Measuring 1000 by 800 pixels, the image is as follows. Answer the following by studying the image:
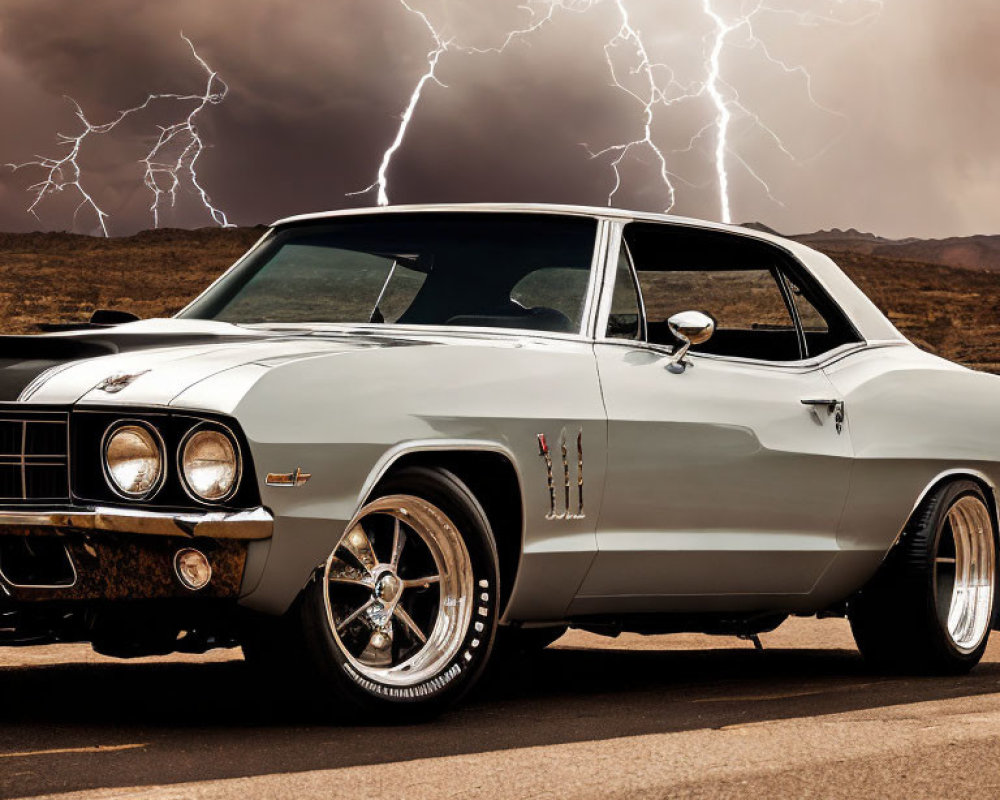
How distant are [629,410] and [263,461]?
4.66 feet

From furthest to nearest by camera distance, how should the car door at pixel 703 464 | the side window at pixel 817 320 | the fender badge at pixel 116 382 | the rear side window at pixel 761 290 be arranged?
the side window at pixel 817 320
the rear side window at pixel 761 290
the car door at pixel 703 464
the fender badge at pixel 116 382

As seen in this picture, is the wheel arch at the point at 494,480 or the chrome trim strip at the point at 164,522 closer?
the chrome trim strip at the point at 164,522

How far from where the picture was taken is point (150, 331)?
5172 mm

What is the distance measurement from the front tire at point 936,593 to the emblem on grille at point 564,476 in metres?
1.95

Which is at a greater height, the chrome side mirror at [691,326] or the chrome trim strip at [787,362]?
the chrome side mirror at [691,326]

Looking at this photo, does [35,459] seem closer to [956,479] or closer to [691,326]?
[691,326]

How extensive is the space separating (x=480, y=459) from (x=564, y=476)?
11.2 inches

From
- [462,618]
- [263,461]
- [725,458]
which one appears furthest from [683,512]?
[263,461]

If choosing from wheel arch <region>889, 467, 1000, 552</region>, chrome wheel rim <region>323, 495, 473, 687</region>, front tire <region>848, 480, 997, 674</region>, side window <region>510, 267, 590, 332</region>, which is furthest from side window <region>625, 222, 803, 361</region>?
chrome wheel rim <region>323, 495, 473, 687</region>

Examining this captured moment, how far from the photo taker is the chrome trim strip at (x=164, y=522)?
4.30 metres

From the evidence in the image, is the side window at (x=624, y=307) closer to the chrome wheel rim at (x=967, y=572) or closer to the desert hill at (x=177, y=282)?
the chrome wheel rim at (x=967, y=572)

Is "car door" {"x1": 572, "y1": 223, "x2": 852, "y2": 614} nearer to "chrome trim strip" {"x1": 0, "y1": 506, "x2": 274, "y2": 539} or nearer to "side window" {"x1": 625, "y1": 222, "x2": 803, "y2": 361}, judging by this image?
"side window" {"x1": 625, "y1": 222, "x2": 803, "y2": 361}

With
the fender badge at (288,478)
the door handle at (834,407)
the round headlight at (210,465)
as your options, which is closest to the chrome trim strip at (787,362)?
the door handle at (834,407)

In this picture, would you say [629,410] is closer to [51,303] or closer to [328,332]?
[328,332]
